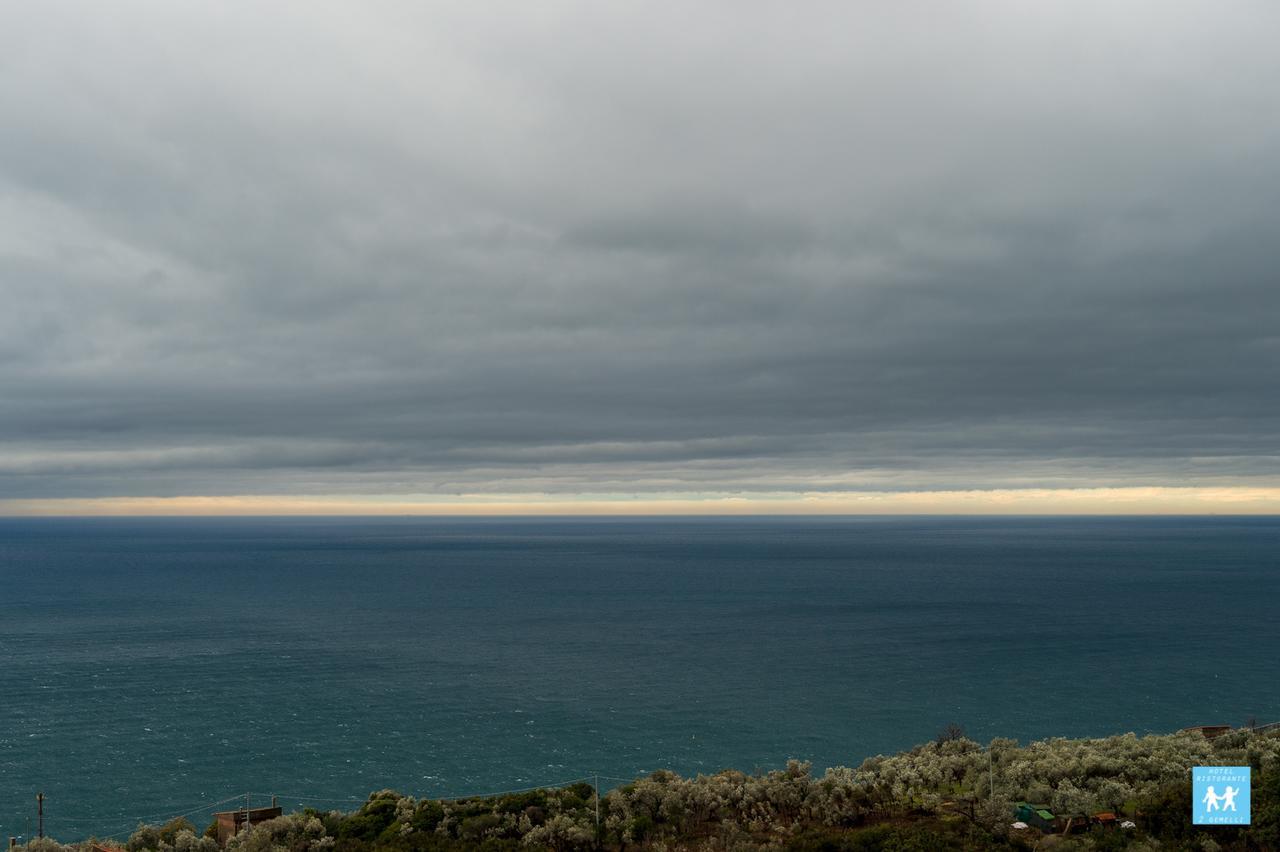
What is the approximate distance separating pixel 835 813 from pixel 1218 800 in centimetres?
1331

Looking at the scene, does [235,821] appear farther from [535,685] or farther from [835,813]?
[535,685]

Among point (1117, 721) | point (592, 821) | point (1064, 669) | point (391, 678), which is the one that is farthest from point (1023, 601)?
point (592, 821)

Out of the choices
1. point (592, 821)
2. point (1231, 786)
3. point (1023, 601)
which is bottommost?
point (1023, 601)

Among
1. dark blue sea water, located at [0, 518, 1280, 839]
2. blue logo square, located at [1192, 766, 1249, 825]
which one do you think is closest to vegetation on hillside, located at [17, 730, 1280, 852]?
blue logo square, located at [1192, 766, 1249, 825]

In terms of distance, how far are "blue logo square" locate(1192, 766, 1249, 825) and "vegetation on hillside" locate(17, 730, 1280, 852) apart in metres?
0.59

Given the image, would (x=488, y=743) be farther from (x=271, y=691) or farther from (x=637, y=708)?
(x=271, y=691)

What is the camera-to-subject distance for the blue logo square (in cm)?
2761

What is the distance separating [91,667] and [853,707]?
8094 cm

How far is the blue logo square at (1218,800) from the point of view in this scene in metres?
27.6

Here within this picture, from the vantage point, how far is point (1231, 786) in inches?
1135

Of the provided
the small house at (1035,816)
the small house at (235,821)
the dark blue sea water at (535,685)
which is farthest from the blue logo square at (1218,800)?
the small house at (235,821)

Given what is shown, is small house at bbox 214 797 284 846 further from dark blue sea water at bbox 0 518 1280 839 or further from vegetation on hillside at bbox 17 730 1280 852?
dark blue sea water at bbox 0 518 1280 839

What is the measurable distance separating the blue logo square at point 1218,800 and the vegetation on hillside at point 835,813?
23.2 inches

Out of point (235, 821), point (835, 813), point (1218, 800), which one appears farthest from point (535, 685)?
point (1218, 800)
